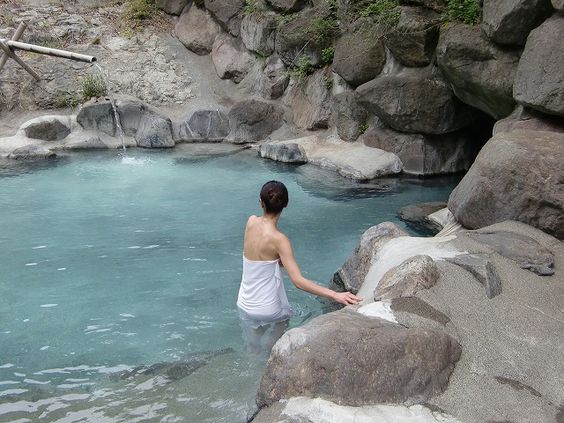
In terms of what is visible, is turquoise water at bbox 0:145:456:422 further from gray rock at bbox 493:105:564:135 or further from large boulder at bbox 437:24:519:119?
gray rock at bbox 493:105:564:135

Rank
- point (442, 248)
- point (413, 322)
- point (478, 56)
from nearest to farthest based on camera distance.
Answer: point (413, 322) < point (442, 248) < point (478, 56)

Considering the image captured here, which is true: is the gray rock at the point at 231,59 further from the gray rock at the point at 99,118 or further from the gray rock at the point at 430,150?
the gray rock at the point at 430,150

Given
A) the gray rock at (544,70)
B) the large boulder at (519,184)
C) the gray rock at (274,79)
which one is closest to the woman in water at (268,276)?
the large boulder at (519,184)

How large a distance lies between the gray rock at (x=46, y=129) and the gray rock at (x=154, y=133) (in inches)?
56.7

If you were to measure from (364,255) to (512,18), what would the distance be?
11.9ft

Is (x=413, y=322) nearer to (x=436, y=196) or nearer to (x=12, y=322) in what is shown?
(x=12, y=322)

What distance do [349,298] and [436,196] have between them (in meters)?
5.47

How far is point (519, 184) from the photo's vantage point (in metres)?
5.00

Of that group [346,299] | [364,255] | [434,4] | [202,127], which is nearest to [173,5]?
[202,127]

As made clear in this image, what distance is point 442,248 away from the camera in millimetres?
4422

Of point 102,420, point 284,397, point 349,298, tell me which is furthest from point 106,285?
point 284,397

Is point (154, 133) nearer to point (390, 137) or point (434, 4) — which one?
point (390, 137)

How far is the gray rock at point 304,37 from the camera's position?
11266 mm

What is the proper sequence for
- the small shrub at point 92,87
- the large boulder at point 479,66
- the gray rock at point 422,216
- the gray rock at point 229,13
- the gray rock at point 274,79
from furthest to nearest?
the gray rock at point 229,13
the gray rock at point 274,79
the small shrub at point 92,87
the large boulder at point 479,66
the gray rock at point 422,216
